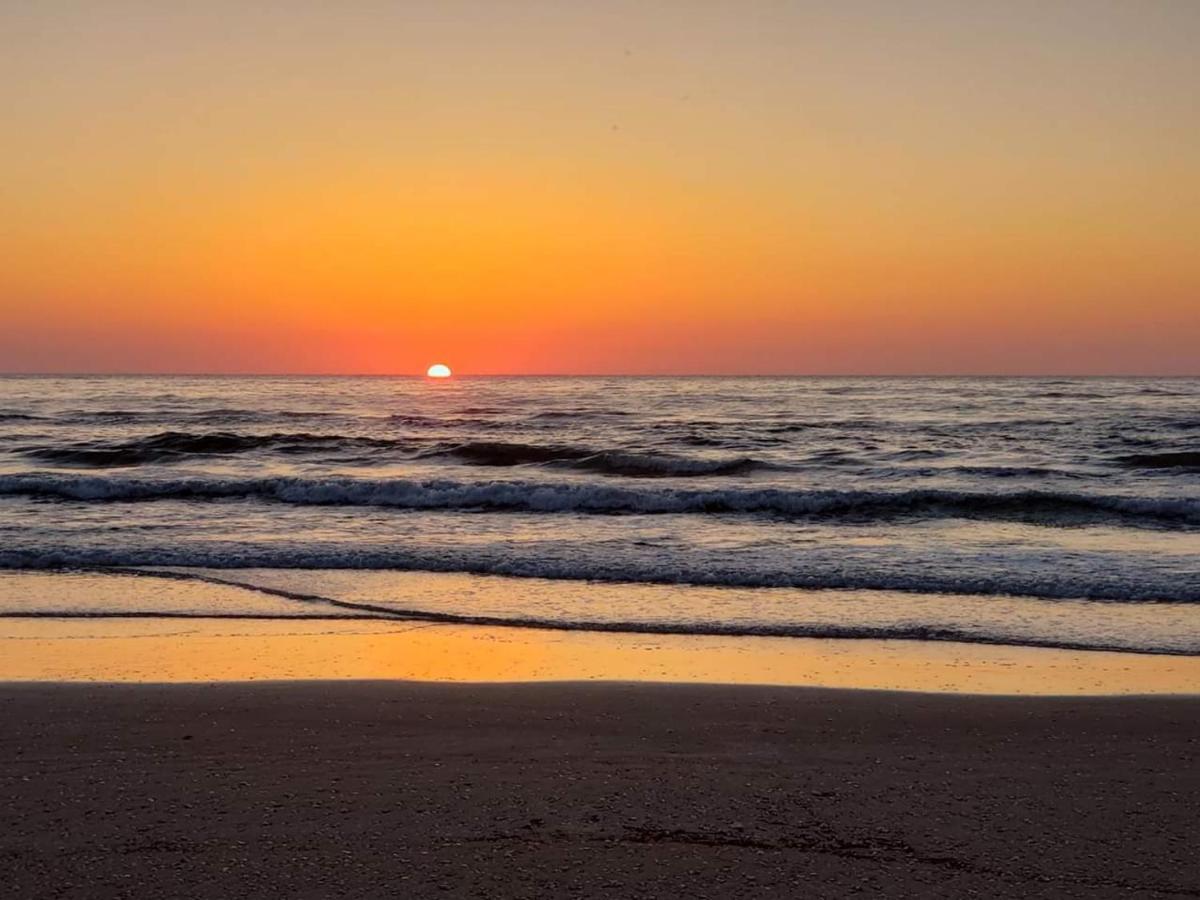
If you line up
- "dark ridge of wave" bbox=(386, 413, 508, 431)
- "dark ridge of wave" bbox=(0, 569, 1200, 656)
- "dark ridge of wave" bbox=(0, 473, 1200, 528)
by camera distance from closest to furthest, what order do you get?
"dark ridge of wave" bbox=(0, 569, 1200, 656) < "dark ridge of wave" bbox=(0, 473, 1200, 528) < "dark ridge of wave" bbox=(386, 413, 508, 431)

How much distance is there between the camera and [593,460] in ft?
87.8

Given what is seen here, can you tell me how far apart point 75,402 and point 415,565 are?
1917 inches

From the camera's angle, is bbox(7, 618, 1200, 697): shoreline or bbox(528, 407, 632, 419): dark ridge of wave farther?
bbox(528, 407, 632, 419): dark ridge of wave

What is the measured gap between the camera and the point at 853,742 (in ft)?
17.4

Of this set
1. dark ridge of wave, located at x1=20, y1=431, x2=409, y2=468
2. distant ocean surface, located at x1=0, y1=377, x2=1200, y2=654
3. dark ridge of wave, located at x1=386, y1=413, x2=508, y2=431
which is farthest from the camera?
dark ridge of wave, located at x1=386, y1=413, x2=508, y2=431

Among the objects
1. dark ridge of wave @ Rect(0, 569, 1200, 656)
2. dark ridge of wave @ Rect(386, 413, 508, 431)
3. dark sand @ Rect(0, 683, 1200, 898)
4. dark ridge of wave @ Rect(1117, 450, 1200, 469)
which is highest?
dark ridge of wave @ Rect(386, 413, 508, 431)

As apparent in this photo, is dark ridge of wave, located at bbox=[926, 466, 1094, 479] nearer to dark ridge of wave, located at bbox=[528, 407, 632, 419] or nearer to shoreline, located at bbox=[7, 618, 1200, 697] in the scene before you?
shoreline, located at bbox=[7, 618, 1200, 697]

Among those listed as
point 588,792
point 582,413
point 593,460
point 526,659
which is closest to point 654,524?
point 526,659

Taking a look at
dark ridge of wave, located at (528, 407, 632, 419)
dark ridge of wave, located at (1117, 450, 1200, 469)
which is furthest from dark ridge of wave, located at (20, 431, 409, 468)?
dark ridge of wave, located at (1117, 450, 1200, 469)

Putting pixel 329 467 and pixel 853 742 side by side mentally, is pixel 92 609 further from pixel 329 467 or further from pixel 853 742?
pixel 329 467

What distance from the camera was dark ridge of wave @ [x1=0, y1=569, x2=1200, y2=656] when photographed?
8.09 m

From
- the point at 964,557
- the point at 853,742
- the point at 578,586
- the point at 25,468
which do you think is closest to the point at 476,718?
the point at 853,742

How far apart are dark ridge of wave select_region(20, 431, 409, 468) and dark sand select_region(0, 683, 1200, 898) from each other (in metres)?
23.9

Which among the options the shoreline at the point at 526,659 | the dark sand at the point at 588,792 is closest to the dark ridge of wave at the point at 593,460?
the shoreline at the point at 526,659
